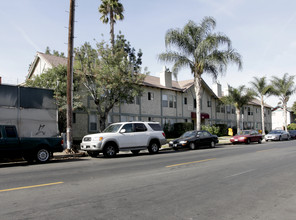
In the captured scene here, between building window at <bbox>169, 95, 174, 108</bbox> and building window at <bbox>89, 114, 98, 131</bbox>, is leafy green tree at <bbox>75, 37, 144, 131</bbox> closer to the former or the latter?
building window at <bbox>89, 114, 98, 131</bbox>

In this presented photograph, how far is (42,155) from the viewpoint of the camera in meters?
13.3

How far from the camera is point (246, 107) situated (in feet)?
172

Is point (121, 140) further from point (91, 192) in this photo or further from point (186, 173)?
point (91, 192)

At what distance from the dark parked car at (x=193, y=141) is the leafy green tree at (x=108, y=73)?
15.6 ft

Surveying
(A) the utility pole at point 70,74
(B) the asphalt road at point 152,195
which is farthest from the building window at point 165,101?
(B) the asphalt road at point 152,195

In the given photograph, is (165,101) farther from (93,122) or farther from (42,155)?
(42,155)

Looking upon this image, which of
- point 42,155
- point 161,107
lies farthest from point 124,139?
point 161,107

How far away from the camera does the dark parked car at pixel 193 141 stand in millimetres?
20422

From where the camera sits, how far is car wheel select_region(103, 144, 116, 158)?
50.0 ft

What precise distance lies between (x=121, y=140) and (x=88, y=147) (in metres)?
1.83

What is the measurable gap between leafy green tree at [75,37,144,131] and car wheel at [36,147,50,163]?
26.1 feet

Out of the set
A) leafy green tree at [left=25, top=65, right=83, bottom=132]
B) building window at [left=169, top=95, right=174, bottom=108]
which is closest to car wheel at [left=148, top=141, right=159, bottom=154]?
leafy green tree at [left=25, top=65, right=83, bottom=132]

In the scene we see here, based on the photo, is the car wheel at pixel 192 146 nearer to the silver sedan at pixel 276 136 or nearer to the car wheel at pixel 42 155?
the car wheel at pixel 42 155

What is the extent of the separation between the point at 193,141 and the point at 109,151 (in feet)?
25.1
